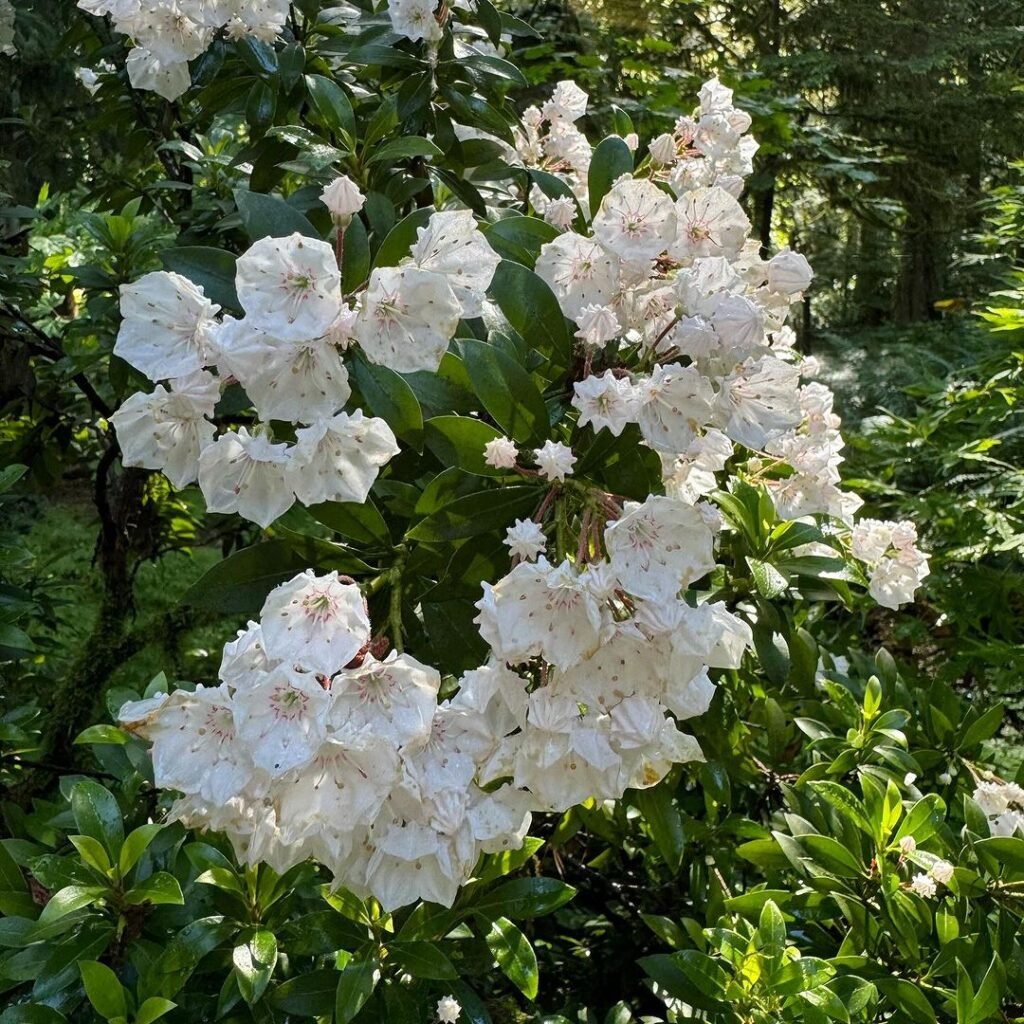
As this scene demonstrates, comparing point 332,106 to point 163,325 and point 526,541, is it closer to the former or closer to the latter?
point 163,325

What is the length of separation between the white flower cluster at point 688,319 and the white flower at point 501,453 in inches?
3.4

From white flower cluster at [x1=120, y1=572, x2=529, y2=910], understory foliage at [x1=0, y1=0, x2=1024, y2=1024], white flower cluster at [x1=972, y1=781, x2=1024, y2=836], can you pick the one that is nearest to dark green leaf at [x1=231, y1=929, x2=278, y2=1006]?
understory foliage at [x1=0, y1=0, x2=1024, y2=1024]

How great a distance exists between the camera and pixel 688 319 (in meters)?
1.01

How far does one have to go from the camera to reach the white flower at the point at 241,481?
1.01m

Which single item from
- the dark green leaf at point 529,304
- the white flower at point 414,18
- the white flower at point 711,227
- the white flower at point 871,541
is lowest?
the white flower at point 871,541

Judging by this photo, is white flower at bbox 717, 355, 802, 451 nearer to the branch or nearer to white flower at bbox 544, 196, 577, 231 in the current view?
white flower at bbox 544, 196, 577, 231

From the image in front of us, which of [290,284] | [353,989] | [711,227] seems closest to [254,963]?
[353,989]

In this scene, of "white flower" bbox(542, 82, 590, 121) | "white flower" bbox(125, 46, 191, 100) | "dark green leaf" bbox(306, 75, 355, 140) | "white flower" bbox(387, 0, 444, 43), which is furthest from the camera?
"white flower" bbox(542, 82, 590, 121)

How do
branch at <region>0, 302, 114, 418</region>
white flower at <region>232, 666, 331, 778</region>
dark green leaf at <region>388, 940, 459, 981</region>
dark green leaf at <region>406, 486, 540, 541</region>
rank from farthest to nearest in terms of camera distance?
1. branch at <region>0, 302, 114, 418</region>
2. dark green leaf at <region>388, 940, 459, 981</region>
3. dark green leaf at <region>406, 486, 540, 541</region>
4. white flower at <region>232, 666, 331, 778</region>

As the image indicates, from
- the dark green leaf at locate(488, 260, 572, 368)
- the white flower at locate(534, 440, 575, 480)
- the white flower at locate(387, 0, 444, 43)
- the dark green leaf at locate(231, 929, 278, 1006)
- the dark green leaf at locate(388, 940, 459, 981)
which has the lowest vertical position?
the dark green leaf at locate(388, 940, 459, 981)

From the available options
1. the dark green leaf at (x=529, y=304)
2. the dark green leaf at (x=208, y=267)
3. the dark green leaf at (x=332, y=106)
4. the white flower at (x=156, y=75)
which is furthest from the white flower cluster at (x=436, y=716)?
the white flower at (x=156, y=75)

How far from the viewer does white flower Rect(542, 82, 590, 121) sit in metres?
1.83

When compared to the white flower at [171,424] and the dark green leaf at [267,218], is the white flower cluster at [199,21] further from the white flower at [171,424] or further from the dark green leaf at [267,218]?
the white flower at [171,424]

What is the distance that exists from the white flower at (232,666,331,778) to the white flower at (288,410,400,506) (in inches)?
8.2
